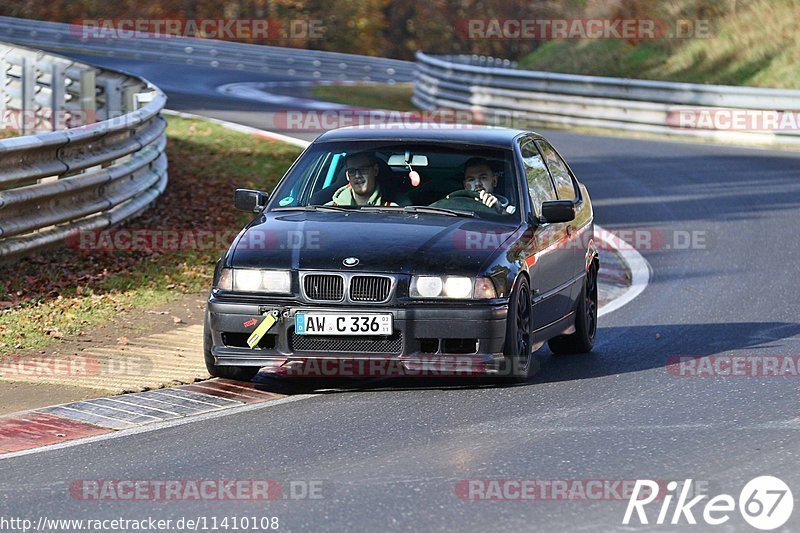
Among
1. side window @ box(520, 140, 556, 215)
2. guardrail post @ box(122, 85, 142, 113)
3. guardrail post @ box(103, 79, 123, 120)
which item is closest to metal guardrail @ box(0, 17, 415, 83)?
guardrail post @ box(103, 79, 123, 120)

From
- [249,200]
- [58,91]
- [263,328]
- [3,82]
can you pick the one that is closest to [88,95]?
[58,91]

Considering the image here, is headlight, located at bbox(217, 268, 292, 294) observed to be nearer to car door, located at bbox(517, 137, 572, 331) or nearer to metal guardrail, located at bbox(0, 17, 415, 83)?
car door, located at bbox(517, 137, 572, 331)

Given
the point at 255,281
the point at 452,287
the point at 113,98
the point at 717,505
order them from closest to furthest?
the point at 717,505 → the point at 452,287 → the point at 255,281 → the point at 113,98

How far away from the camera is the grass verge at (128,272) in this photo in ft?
36.7

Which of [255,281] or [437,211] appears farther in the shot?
[437,211]

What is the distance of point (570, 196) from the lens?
10.9 meters

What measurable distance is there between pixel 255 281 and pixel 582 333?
110 inches

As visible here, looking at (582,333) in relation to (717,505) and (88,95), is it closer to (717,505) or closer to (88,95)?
(717,505)

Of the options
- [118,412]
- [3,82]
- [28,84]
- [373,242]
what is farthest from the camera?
[3,82]

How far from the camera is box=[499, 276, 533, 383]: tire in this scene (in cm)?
864

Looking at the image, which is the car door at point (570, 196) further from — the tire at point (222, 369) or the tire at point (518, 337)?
the tire at point (222, 369)

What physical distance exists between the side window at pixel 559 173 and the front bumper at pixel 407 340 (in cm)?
227

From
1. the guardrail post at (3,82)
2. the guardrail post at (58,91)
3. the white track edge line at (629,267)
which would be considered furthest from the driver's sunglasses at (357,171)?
the guardrail post at (3,82)

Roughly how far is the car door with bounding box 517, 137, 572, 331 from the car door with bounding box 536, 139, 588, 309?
110 millimetres
